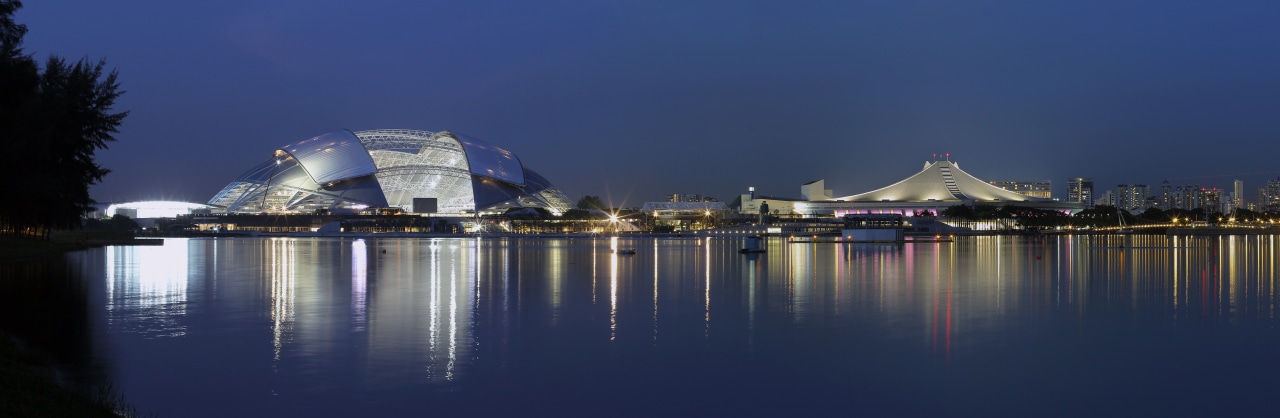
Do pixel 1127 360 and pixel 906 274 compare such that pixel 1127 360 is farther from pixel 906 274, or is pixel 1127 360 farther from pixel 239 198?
pixel 239 198

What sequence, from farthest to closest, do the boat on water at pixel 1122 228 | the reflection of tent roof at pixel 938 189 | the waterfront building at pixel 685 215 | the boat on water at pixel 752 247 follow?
the reflection of tent roof at pixel 938 189 < the waterfront building at pixel 685 215 < the boat on water at pixel 1122 228 < the boat on water at pixel 752 247

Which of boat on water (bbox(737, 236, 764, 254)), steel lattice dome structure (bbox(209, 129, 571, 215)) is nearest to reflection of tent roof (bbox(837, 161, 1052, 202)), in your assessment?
steel lattice dome structure (bbox(209, 129, 571, 215))

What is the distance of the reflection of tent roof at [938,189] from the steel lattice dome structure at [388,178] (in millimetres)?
52930

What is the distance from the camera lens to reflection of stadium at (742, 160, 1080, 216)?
13000 centimetres

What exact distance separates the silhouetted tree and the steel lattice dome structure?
5547 centimetres

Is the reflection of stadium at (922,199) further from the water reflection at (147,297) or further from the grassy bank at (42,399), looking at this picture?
the grassy bank at (42,399)

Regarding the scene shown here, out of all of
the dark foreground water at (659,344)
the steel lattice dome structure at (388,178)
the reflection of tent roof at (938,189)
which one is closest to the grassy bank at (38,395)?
the dark foreground water at (659,344)

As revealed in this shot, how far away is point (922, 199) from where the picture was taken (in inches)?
5295

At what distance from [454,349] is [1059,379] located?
703cm

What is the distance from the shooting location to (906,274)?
93.5 ft

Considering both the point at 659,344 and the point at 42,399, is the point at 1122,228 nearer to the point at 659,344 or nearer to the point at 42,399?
the point at 659,344

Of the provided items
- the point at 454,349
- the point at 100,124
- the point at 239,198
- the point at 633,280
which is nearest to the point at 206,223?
the point at 239,198

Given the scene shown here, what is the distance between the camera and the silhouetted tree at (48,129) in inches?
845

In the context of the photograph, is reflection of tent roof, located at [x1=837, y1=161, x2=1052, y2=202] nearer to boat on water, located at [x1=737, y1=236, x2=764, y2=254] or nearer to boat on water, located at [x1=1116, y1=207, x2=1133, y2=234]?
boat on water, located at [x1=1116, y1=207, x2=1133, y2=234]
